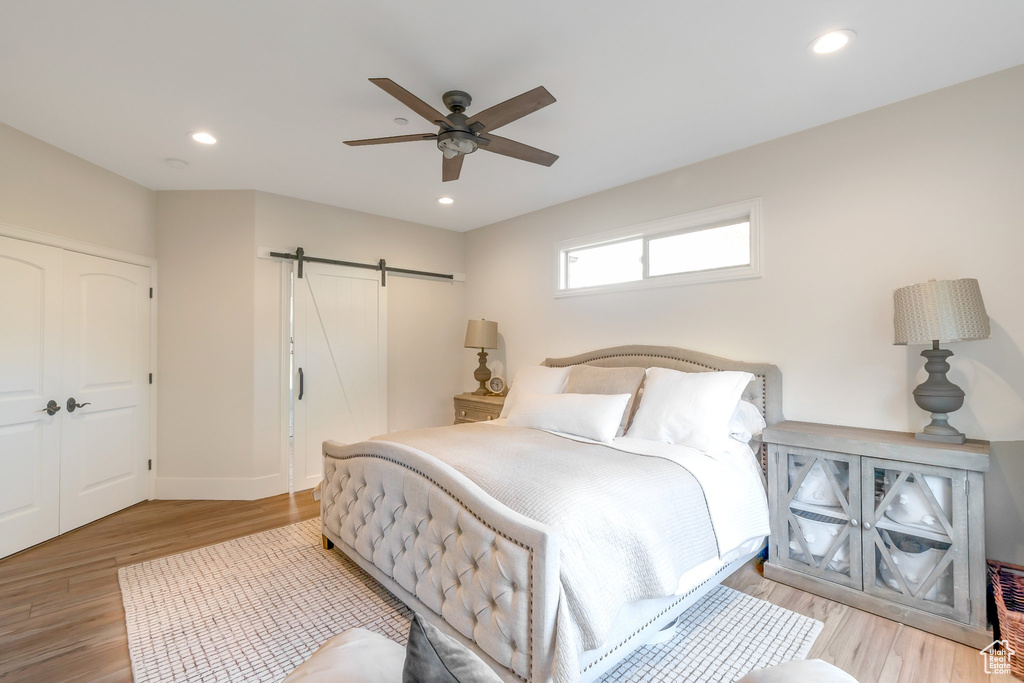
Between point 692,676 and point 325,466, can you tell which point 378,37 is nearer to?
point 325,466

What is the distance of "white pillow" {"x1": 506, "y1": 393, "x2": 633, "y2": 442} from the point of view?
2780 millimetres

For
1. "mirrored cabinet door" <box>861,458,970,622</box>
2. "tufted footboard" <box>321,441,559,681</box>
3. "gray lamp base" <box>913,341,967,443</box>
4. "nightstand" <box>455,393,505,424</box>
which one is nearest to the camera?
"tufted footboard" <box>321,441,559,681</box>

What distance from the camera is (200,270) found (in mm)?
3943

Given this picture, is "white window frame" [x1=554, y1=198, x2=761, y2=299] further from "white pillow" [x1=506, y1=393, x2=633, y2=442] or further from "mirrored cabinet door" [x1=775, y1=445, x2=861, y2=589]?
"mirrored cabinet door" [x1=775, y1=445, x2=861, y2=589]

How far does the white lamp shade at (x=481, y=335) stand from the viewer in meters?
4.65

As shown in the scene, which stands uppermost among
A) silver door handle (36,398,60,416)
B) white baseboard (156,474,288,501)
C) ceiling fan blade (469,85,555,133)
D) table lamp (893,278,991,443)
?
ceiling fan blade (469,85,555,133)

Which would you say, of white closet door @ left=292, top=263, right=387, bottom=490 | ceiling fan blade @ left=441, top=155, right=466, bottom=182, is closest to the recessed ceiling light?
ceiling fan blade @ left=441, top=155, right=466, bottom=182

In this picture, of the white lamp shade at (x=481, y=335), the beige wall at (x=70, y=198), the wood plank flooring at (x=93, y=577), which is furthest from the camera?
the white lamp shade at (x=481, y=335)

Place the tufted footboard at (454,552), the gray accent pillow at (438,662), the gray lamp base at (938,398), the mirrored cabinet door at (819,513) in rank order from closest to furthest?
the gray accent pillow at (438,662)
the tufted footboard at (454,552)
the gray lamp base at (938,398)
the mirrored cabinet door at (819,513)

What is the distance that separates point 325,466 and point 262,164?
7.25 ft

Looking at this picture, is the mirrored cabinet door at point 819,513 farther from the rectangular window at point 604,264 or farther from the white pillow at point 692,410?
the rectangular window at point 604,264

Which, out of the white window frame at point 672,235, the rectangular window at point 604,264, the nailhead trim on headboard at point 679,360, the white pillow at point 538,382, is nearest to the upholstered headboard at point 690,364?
the nailhead trim on headboard at point 679,360

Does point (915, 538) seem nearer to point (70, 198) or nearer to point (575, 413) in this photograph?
point (575, 413)

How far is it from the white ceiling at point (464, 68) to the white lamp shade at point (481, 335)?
5.85ft
